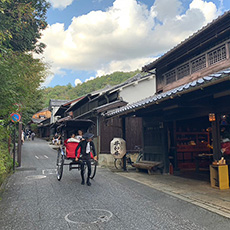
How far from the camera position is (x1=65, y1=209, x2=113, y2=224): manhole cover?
4641 millimetres

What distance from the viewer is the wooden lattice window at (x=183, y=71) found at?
1080 cm

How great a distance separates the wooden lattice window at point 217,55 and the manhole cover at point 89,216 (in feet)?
24.3

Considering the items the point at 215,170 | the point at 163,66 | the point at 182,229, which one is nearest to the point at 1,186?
the point at 182,229

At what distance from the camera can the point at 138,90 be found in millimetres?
20141

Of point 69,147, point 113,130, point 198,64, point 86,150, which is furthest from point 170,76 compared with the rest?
point 69,147

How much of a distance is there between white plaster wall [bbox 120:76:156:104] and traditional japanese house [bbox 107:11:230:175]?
236 inches

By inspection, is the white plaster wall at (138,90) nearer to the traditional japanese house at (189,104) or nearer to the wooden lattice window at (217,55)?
the traditional japanese house at (189,104)

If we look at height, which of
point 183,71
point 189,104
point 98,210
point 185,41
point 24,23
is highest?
point 24,23

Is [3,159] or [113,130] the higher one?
[113,130]

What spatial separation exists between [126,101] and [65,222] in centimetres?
1482

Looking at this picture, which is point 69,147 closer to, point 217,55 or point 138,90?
point 217,55

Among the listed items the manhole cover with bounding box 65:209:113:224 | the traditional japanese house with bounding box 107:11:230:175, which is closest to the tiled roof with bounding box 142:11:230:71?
the traditional japanese house with bounding box 107:11:230:175

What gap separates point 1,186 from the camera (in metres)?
8.12

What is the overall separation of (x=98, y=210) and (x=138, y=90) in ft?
51.6
